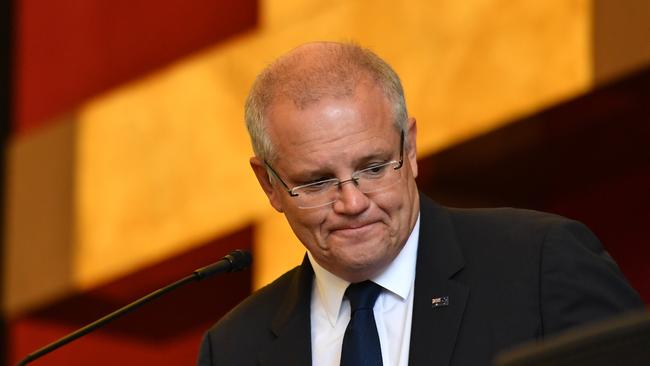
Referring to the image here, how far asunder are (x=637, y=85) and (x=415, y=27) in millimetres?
556

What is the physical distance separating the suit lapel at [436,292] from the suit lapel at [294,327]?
21 cm

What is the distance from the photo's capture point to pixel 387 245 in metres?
1.86

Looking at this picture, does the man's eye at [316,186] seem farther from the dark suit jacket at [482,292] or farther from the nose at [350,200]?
the dark suit jacket at [482,292]

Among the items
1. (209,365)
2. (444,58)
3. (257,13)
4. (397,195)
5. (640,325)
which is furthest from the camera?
(257,13)

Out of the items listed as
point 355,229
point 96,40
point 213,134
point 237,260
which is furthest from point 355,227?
point 96,40

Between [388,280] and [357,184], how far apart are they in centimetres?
19

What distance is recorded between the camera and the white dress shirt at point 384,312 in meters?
1.89

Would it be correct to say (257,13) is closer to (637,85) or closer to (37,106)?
(37,106)

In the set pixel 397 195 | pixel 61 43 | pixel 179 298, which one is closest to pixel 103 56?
pixel 61 43

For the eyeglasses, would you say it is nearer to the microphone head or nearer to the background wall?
the microphone head

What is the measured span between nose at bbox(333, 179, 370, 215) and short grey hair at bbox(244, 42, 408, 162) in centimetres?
14

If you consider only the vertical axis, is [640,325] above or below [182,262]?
above

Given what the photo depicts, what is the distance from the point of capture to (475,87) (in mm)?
2729

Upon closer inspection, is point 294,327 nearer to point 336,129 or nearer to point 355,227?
point 355,227
